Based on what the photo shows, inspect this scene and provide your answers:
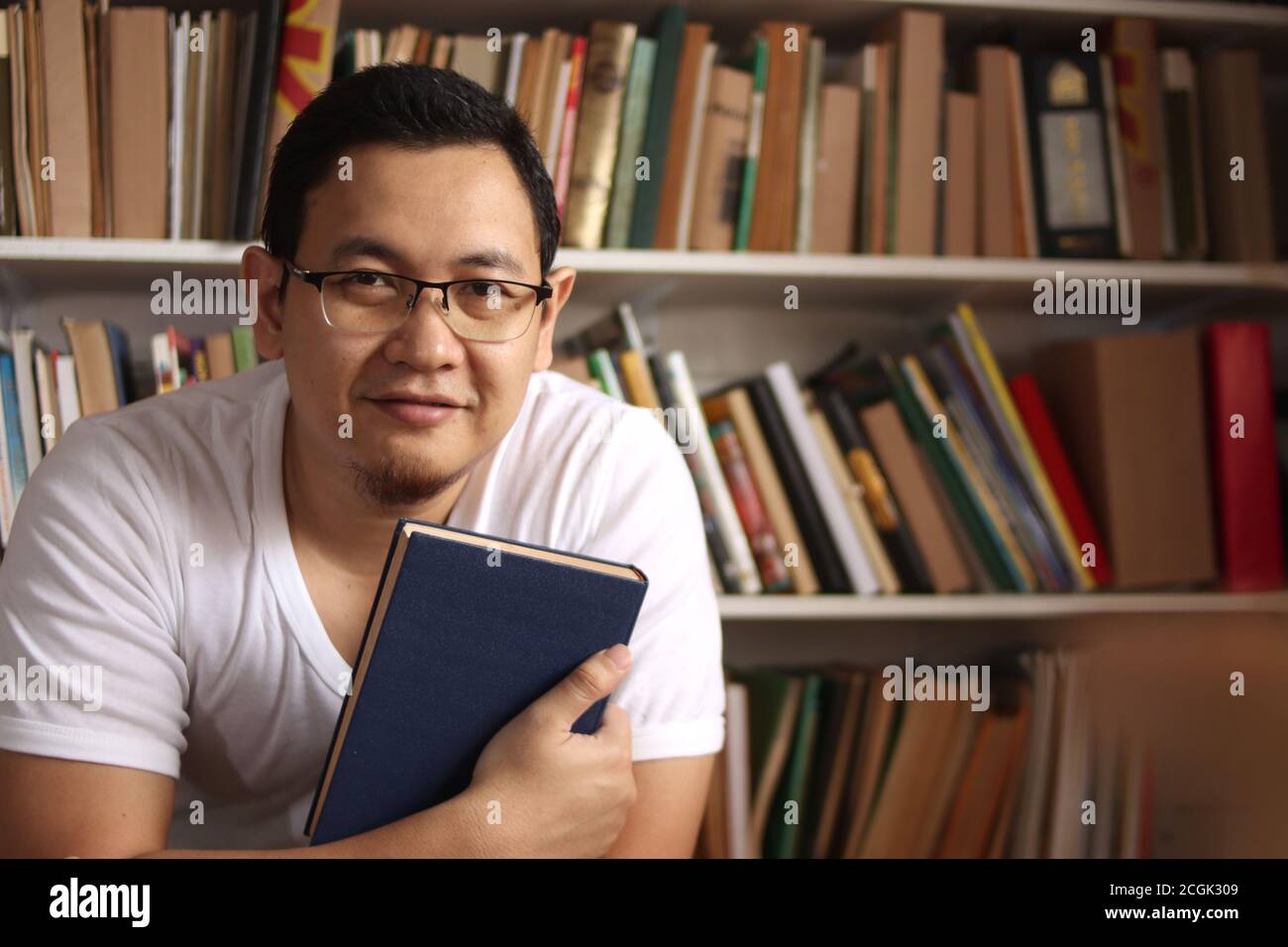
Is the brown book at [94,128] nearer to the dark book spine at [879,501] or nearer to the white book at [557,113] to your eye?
the white book at [557,113]

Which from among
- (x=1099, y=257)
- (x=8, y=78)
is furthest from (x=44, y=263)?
(x=1099, y=257)

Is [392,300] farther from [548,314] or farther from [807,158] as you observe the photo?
[807,158]

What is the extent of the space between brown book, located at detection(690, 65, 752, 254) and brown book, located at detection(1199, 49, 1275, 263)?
70 cm

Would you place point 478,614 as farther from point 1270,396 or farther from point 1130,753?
point 1270,396

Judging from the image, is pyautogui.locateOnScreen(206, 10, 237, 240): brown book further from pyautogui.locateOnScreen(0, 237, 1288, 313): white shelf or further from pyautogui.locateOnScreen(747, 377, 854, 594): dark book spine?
pyautogui.locateOnScreen(747, 377, 854, 594): dark book spine

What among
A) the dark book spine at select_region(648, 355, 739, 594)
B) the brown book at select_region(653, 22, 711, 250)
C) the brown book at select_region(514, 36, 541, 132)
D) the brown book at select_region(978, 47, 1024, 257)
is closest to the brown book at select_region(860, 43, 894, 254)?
the brown book at select_region(978, 47, 1024, 257)

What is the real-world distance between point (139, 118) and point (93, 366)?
311 millimetres

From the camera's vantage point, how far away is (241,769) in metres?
1.03

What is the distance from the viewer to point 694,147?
1.43 m

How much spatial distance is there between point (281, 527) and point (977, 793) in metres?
1.03

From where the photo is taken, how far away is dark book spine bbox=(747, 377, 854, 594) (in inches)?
57.6

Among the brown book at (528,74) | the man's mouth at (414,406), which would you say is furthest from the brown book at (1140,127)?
the man's mouth at (414,406)

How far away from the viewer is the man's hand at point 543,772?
82 cm

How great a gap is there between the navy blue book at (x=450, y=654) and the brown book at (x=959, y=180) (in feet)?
3.05
